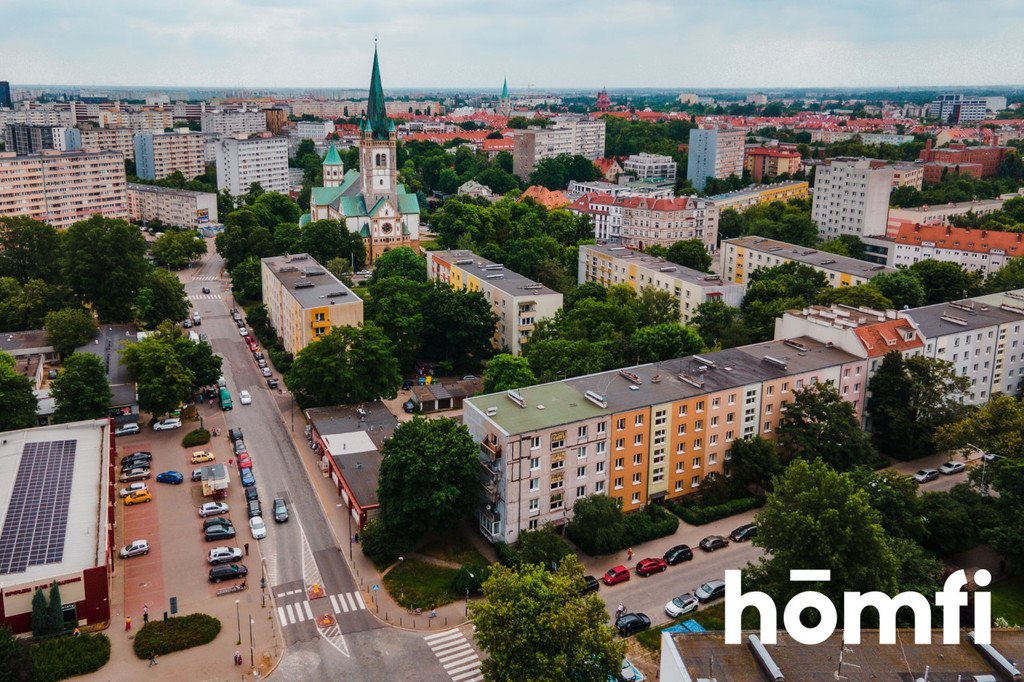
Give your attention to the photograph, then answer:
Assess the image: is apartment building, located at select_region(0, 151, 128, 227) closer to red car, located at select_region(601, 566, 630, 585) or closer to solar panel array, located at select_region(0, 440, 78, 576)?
solar panel array, located at select_region(0, 440, 78, 576)

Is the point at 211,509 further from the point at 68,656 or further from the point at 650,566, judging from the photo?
the point at 650,566

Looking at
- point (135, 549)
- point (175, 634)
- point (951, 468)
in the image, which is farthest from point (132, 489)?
point (951, 468)

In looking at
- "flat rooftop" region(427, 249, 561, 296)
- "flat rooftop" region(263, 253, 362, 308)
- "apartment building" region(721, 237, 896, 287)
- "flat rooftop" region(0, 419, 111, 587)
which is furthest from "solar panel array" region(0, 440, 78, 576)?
"apartment building" region(721, 237, 896, 287)

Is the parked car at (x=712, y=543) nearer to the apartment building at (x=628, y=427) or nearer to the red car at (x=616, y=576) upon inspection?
the apartment building at (x=628, y=427)

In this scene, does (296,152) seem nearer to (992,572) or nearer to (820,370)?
(820,370)

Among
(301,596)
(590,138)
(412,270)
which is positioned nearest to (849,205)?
(412,270)

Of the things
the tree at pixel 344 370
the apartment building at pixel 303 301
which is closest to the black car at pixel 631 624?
the tree at pixel 344 370

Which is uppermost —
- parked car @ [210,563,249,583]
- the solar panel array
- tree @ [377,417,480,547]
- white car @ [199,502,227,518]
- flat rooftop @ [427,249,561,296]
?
flat rooftop @ [427,249,561,296]
